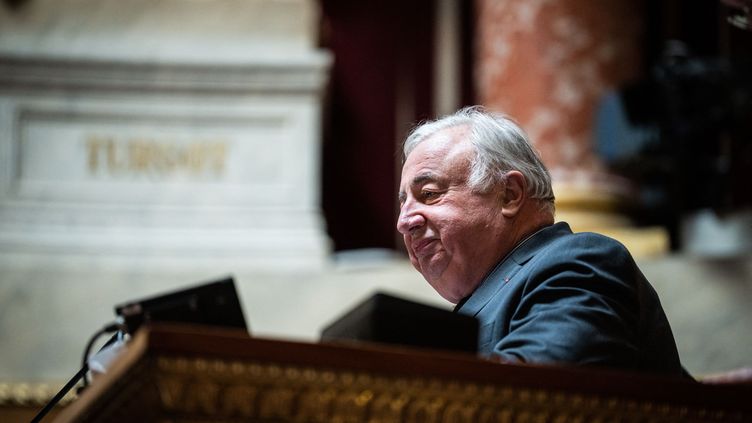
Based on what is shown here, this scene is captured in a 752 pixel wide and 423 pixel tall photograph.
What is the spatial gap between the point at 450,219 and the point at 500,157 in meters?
0.16

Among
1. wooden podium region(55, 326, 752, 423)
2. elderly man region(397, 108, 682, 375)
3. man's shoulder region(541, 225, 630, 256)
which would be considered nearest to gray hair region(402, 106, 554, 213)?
elderly man region(397, 108, 682, 375)

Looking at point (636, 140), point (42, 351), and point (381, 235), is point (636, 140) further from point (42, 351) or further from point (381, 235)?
point (42, 351)

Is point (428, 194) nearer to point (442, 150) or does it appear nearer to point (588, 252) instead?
point (442, 150)

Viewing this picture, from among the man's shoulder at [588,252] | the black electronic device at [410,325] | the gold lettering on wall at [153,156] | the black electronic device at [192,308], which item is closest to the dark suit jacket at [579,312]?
the man's shoulder at [588,252]

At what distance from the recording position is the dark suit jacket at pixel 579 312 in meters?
1.69

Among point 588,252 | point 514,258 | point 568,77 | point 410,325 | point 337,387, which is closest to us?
point 337,387

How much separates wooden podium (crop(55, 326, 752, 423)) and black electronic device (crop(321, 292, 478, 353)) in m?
0.13

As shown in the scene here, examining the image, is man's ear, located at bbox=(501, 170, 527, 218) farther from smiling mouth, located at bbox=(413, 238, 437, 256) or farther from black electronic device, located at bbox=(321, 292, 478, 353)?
black electronic device, located at bbox=(321, 292, 478, 353)

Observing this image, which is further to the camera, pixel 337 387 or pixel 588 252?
pixel 588 252

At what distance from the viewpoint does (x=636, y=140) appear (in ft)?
17.5

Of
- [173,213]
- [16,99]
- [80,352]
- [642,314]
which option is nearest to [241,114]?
[173,213]

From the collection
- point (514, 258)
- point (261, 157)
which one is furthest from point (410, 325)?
point (261, 157)

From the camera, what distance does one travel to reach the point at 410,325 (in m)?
1.56

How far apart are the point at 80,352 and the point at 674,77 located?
2766 millimetres
